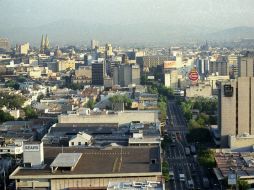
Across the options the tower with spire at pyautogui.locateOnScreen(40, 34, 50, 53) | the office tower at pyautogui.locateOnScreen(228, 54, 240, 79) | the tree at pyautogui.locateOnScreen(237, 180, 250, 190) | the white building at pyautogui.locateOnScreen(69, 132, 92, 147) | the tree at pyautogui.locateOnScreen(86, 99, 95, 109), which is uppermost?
the tower with spire at pyautogui.locateOnScreen(40, 34, 50, 53)

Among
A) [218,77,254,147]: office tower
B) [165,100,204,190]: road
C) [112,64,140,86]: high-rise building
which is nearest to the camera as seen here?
[165,100,204,190]: road

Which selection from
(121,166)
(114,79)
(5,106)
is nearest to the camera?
(121,166)

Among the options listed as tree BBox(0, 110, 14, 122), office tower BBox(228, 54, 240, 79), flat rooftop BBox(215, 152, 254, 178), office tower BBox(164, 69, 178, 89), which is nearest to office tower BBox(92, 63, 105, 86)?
office tower BBox(164, 69, 178, 89)

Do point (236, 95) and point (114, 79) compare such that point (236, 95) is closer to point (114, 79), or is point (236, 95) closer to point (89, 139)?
point (89, 139)

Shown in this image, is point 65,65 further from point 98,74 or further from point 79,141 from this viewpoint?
point 79,141

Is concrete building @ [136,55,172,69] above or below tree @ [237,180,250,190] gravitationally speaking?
above

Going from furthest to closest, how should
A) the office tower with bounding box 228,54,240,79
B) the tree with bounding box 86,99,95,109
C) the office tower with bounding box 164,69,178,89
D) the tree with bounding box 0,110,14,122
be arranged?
the office tower with bounding box 228,54,240,79 < the office tower with bounding box 164,69,178,89 < the tree with bounding box 86,99,95,109 < the tree with bounding box 0,110,14,122

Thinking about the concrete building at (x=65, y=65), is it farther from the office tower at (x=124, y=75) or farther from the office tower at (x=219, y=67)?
the office tower at (x=219, y=67)

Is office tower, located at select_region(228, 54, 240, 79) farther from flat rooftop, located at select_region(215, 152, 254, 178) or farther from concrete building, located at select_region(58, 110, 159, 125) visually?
flat rooftop, located at select_region(215, 152, 254, 178)

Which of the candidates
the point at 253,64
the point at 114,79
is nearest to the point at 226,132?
the point at 253,64
